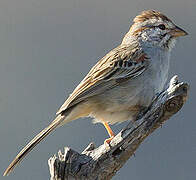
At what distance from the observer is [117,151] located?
23.1 ft

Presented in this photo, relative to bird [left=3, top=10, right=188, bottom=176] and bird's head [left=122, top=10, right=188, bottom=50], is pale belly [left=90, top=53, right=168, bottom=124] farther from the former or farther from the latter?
bird's head [left=122, top=10, right=188, bottom=50]

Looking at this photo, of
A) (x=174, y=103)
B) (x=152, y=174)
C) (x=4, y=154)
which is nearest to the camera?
(x=174, y=103)

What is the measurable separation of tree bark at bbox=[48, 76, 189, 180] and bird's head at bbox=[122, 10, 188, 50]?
1.08m

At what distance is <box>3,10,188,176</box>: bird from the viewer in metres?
7.56

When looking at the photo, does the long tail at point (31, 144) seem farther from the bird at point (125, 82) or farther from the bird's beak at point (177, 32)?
the bird's beak at point (177, 32)

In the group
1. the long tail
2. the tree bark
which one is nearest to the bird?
the long tail

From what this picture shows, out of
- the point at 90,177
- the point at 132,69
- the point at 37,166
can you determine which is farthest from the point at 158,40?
the point at 37,166

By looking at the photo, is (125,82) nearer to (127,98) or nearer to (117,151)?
(127,98)

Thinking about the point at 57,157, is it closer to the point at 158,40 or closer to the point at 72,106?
the point at 72,106

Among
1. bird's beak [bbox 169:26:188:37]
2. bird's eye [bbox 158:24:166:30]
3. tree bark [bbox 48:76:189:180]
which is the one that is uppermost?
bird's eye [bbox 158:24:166:30]

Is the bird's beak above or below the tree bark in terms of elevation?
above

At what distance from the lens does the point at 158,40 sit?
7.99 metres

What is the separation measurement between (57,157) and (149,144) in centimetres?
278

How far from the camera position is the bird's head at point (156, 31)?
26.1 ft
